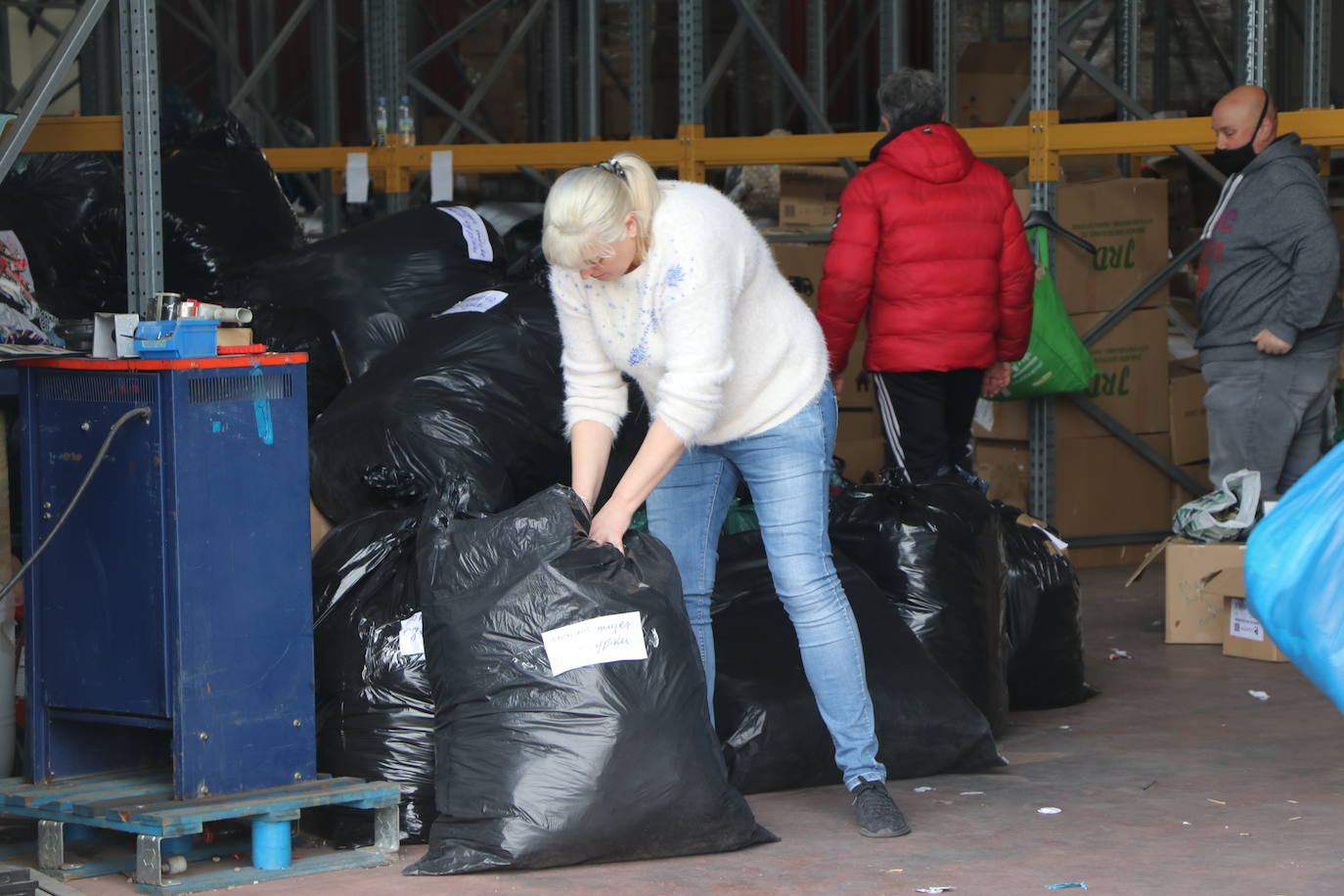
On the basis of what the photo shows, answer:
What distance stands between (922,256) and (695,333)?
6.22 ft

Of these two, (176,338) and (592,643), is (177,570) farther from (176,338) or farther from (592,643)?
(592,643)

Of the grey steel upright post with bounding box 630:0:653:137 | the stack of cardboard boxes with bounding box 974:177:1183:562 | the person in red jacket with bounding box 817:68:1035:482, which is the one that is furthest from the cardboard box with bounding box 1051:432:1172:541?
the grey steel upright post with bounding box 630:0:653:137

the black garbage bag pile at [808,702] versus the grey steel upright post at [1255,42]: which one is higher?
the grey steel upright post at [1255,42]

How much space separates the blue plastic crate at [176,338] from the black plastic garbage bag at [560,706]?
571 millimetres

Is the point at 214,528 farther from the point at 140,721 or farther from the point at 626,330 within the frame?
the point at 626,330

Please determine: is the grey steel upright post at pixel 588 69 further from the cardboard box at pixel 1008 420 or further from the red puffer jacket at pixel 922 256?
the red puffer jacket at pixel 922 256

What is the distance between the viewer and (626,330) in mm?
3383

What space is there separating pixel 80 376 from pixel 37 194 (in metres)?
3.09

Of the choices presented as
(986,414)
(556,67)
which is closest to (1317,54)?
(986,414)

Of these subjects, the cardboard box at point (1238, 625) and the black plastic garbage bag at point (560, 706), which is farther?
the cardboard box at point (1238, 625)

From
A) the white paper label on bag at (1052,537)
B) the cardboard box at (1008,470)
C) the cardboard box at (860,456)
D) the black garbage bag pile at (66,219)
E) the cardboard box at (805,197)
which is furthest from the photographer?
the cardboard box at (805,197)

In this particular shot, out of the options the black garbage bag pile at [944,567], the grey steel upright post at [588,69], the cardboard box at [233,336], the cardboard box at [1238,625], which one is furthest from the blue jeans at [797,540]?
the grey steel upright post at [588,69]

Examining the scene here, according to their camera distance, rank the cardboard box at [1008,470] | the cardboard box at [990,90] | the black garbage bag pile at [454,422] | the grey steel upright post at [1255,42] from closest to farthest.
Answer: the black garbage bag pile at [454,422] < the grey steel upright post at [1255,42] < the cardboard box at [1008,470] < the cardboard box at [990,90]

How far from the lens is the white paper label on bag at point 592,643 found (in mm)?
3316
